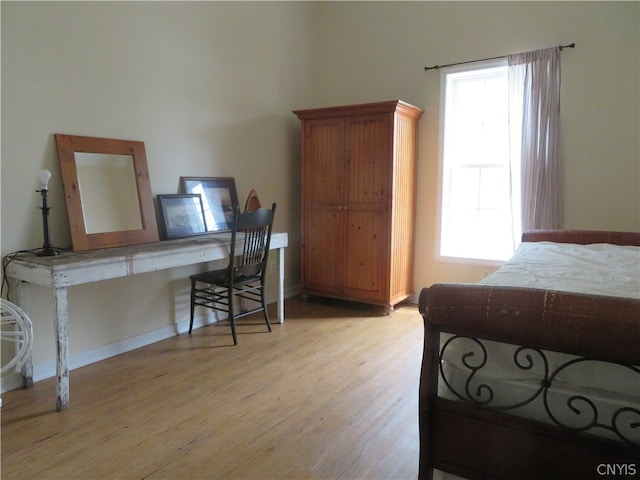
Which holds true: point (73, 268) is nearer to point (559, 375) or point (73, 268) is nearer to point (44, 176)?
point (44, 176)

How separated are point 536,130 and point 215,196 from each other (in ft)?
8.71

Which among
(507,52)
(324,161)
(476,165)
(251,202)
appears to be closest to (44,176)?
(251,202)

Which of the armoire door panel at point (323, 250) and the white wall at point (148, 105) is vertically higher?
the white wall at point (148, 105)

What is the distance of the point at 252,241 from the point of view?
327 centimetres

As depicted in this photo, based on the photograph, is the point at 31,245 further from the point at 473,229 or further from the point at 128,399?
the point at 473,229

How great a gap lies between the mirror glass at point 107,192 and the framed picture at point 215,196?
1.51 ft

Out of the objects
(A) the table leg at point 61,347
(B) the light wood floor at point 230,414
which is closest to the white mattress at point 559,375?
(B) the light wood floor at point 230,414

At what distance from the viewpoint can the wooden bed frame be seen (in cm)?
110

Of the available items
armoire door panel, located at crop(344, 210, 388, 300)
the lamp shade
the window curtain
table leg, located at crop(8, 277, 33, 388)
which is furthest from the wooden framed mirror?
the window curtain

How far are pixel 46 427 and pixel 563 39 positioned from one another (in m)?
4.31

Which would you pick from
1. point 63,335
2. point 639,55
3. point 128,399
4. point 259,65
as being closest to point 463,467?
point 128,399

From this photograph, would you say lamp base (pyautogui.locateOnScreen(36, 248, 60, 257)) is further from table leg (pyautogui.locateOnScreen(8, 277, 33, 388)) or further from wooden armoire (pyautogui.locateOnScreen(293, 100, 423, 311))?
wooden armoire (pyautogui.locateOnScreen(293, 100, 423, 311))

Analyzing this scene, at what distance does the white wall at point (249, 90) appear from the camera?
252cm

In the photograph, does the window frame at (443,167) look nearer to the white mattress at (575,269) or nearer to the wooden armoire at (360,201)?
the wooden armoire at (360,201)
